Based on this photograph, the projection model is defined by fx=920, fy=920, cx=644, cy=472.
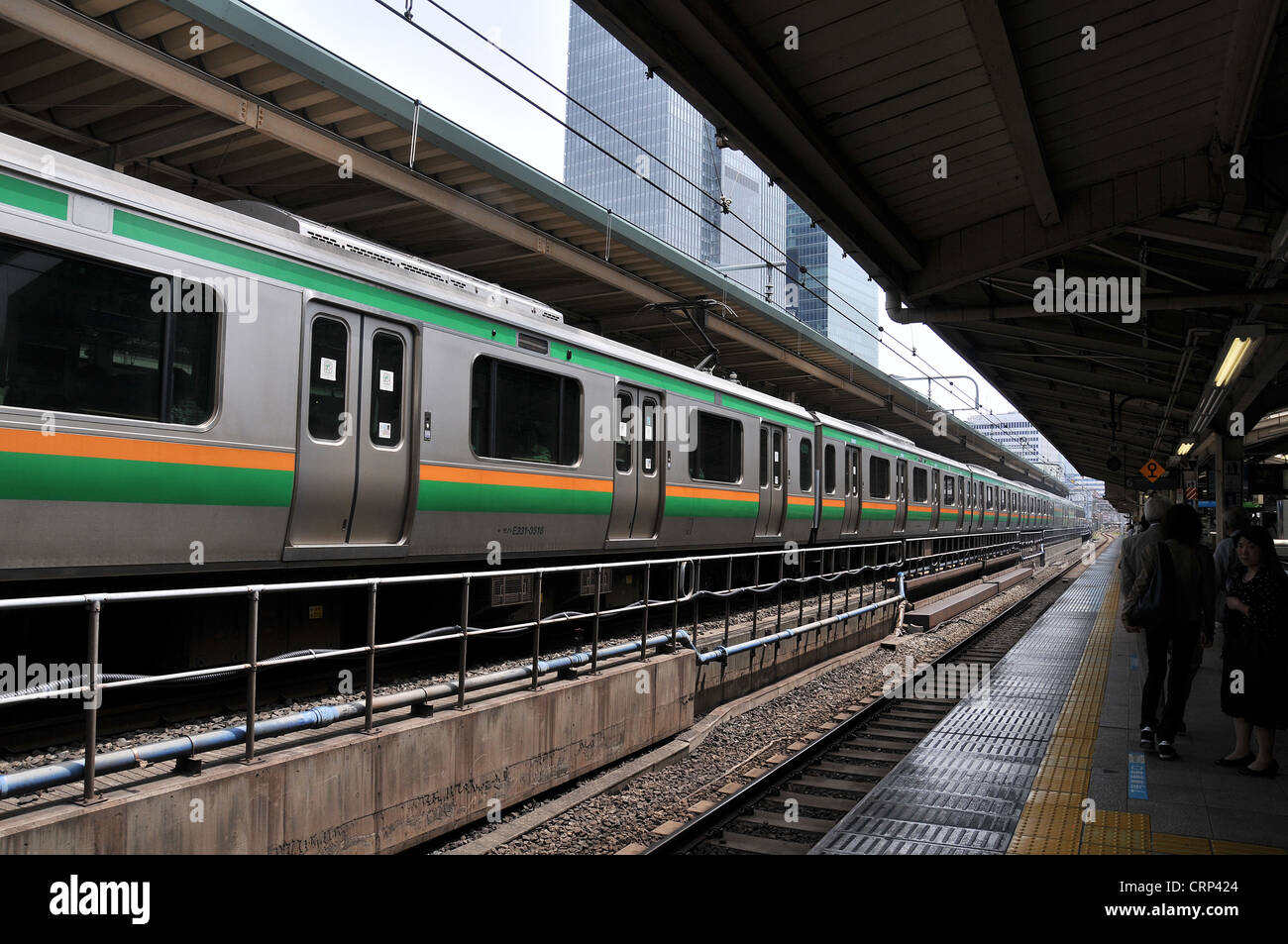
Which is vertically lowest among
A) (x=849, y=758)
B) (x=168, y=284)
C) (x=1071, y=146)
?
(x=849, y=758)

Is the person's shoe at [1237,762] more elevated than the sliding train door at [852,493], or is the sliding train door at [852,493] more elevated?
the sliding train door at [852,493]

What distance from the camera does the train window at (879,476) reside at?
18375 mm

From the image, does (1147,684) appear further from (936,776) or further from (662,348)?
(662,348)

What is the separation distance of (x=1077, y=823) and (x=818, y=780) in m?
2.53

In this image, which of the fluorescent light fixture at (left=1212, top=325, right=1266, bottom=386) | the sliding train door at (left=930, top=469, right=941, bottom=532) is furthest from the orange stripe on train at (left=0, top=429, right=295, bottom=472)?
the sliding train door at (left=930, top=469, right=941, bottom=532)

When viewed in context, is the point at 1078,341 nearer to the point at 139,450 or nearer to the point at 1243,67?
the point at 1243,67

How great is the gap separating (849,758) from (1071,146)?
530cm

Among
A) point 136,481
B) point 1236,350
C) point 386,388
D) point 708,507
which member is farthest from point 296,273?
point 1236,350

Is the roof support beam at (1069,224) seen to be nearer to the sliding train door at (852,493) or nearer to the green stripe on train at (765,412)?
the green stripe on train at (765,412)

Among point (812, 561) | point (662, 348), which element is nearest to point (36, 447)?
point (812, 561)


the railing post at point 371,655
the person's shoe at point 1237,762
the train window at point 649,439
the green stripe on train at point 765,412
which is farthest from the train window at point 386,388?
the person's shoe at point 1237,762

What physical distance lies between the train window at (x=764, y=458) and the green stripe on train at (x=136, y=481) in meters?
8.18

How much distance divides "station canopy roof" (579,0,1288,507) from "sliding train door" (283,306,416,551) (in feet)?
9.72
